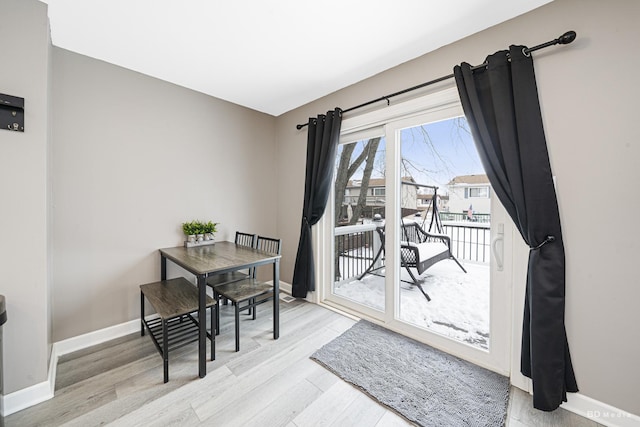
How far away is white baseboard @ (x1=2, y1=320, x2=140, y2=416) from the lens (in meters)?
1.46

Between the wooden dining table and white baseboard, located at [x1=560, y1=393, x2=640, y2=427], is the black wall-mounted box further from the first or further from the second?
white baseboard, located at [x1=560, y1=393, x2=640, y2=427]

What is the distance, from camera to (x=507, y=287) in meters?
1.75

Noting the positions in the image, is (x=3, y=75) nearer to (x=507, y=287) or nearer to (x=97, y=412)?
(x=97, y=412)

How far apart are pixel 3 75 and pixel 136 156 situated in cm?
98

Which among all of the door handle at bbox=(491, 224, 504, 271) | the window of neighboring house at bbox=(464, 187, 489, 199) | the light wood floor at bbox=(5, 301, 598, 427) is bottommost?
the light wood floor at bbox=(5, 301, 598, 427)

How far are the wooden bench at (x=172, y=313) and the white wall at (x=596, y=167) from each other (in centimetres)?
247

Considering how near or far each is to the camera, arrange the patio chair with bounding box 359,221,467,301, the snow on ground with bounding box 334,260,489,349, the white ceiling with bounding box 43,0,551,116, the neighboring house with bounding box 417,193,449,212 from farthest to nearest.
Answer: the patio chair with bounding box 359,221,467,301, the neighboring house with bounding box 417,193,449,212, the snow on ground with bounding box 334,260,489,349, the white ceiling with bounding box 43,0,551,116

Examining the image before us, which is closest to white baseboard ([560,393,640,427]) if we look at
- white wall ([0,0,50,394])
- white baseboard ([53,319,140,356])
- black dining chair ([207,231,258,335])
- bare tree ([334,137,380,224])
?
bare tree ([334,137,380,224])

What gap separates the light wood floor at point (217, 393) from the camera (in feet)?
4.66

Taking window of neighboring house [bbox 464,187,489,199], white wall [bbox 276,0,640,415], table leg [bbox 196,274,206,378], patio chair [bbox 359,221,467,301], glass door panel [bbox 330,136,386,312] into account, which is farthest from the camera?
glass door panel [bbox 330,136,386,312]

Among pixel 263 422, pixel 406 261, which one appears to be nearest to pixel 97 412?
pixel 263 422

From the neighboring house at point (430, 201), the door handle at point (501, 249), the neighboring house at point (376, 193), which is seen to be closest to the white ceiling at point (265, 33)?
the neighboring house at point (376, 193)

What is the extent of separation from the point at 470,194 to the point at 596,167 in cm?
71

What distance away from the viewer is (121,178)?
2303 millimetres
